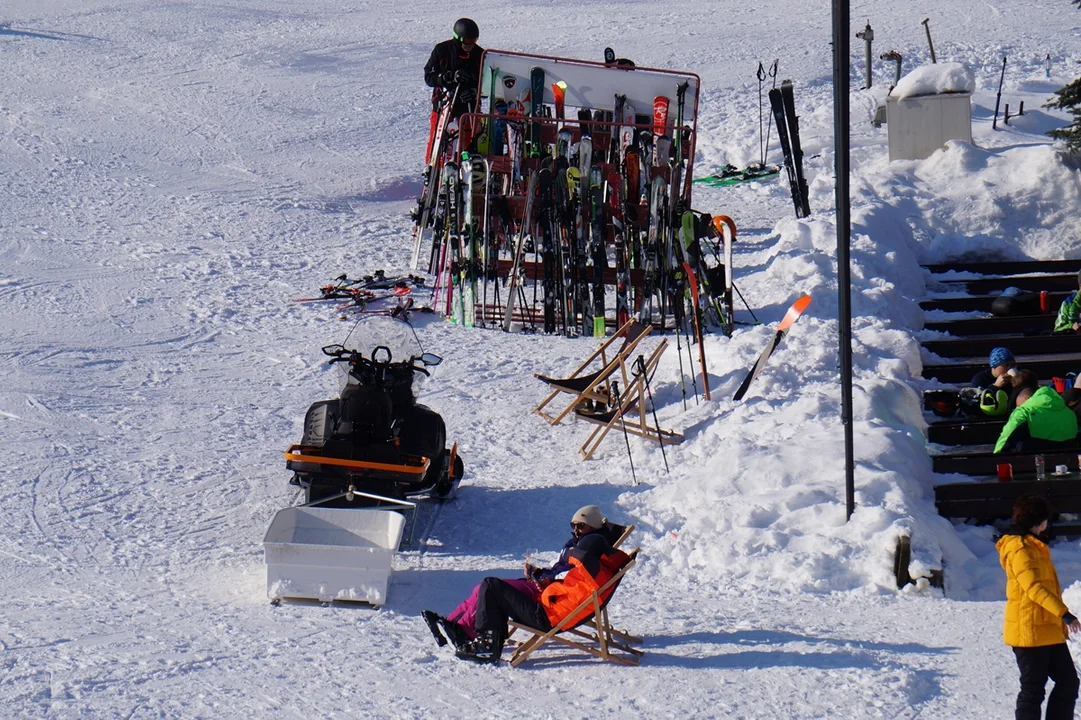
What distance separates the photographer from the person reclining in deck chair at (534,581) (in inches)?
259

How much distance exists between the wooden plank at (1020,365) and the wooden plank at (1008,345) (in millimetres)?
226

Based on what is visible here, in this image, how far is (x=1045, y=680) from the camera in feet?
18.3

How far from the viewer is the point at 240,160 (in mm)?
18281

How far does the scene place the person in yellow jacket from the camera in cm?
549

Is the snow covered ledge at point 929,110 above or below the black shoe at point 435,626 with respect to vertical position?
above

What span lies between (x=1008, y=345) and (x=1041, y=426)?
2.52 m

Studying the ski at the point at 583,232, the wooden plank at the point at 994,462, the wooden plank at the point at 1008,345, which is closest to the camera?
the wooden plank at the point at 994,462

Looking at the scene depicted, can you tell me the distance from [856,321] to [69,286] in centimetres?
768

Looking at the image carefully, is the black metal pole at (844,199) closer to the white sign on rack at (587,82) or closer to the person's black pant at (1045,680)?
the person's black pant at (1045,680)

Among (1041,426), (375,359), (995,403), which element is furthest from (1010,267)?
(375,359)

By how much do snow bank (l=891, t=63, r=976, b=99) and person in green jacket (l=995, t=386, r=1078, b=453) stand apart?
308 inches

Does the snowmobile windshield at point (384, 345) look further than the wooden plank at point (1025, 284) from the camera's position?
No

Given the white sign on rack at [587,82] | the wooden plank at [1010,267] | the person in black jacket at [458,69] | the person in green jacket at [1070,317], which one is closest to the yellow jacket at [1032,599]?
the person in green jacket at [1070,317]

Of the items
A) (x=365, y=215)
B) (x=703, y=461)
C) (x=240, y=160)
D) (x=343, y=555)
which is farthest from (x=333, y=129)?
(x=343, y=555)
